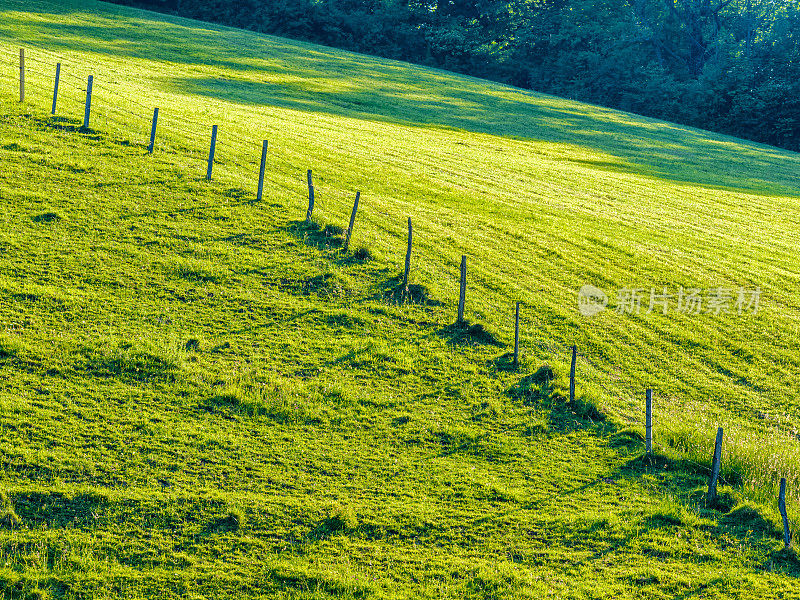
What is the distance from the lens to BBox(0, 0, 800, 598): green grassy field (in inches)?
633

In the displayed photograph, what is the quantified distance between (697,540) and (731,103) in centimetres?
8699

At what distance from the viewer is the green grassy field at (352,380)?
16.1m

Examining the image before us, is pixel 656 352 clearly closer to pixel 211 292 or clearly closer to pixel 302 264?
pixel 302 264

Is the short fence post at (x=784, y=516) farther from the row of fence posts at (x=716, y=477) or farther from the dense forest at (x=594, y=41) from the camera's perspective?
the dense forest at (x=594, y=41)

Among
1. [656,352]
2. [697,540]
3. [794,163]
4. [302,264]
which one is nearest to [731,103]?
[794,163]

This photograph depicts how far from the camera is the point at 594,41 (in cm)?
10612

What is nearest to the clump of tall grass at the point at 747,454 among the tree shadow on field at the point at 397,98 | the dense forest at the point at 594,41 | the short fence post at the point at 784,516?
the short fence post at the point at 784,516

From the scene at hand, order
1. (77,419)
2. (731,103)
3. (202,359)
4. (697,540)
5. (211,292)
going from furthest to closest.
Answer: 1. (731,103)
2. (211,292)
3. (202,359)
4. (77,419)
5. (697,540)

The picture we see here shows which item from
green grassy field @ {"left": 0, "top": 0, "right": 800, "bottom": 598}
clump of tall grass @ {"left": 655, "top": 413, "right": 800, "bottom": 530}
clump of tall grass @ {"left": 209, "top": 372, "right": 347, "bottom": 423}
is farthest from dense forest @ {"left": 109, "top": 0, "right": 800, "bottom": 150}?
clump of tall grass @ {"left": 209, "top": 372, "right": 347, "bottom": 423}

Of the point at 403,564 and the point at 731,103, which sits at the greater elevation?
the point at 731,103

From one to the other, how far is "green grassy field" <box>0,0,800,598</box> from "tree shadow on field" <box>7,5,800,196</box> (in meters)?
13.1

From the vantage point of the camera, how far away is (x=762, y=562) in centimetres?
1689

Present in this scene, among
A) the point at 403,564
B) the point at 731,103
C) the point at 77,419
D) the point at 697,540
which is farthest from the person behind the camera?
the point at 731,103

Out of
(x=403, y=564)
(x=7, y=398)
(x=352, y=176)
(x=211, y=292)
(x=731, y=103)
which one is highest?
(x=731, y=103)
